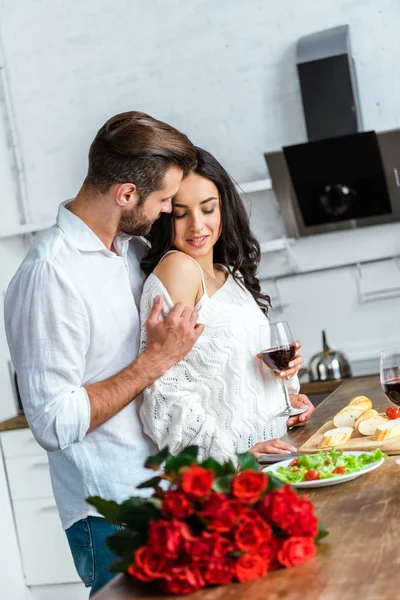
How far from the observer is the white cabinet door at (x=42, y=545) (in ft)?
13.0

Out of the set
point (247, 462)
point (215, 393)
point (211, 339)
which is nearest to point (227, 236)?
point (211, 339)

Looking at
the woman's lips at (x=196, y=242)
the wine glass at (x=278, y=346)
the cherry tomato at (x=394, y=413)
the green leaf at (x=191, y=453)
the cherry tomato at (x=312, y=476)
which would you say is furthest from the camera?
the woman's lips at (x=196, y=242)

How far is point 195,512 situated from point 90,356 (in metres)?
0.96

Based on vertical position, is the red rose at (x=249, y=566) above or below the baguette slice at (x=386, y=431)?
above

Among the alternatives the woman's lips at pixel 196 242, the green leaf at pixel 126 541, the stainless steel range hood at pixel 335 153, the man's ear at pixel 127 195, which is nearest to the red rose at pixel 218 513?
the green leaf at pixel 126 541

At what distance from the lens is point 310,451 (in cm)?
178

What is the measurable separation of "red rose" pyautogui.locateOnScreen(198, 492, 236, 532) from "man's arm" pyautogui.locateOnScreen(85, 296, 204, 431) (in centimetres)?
85

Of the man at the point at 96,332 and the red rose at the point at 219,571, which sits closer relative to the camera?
the red rose at the point at 219,571

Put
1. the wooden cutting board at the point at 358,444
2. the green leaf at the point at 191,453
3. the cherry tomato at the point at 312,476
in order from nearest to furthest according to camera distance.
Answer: the green leaf at the point at 191,453
the cherry tomato at the point at 312,476
the wooden cutting board at the point at 358,444

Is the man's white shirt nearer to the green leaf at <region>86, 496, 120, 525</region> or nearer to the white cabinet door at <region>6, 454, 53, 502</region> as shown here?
the green leaf at <region>86, 496, 120, 525</region>

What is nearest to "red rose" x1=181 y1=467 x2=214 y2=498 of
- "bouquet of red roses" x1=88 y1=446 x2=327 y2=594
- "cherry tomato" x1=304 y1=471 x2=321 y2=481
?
"bouquet of red roses" x1=88 y1=446 x2=327 y2=594

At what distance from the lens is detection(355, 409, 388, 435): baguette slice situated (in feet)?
6.00

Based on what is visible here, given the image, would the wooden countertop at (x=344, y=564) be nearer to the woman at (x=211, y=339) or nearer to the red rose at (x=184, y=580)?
the red rose at (x=184, y=580)

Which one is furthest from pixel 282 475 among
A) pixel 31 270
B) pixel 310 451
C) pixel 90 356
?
pixel 31 270
